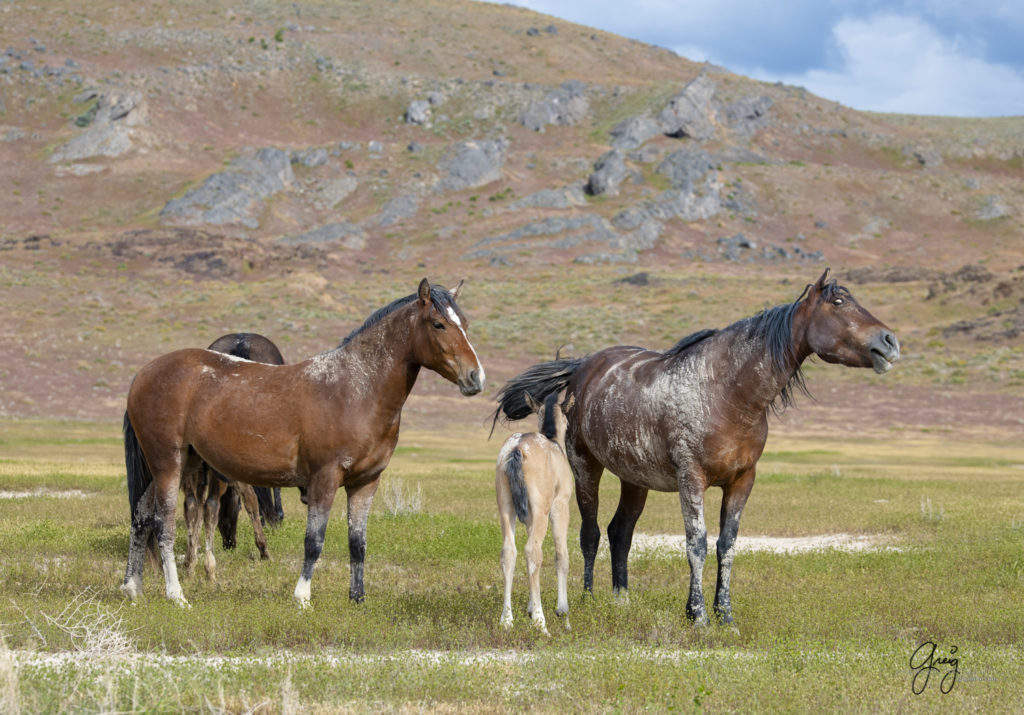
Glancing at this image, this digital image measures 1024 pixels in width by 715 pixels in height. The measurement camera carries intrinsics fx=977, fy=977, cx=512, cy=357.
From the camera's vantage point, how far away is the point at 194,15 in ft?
423

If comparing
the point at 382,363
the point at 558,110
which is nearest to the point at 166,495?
the point at 382,363

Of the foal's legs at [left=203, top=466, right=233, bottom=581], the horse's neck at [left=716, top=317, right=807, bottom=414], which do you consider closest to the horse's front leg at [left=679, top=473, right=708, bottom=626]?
the horse's neck at [left=716, top=317, right=807, bottom=414]

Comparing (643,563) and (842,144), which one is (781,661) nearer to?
(643,563)

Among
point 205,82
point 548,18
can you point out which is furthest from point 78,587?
point 548,18

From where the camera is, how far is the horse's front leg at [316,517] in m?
9.05

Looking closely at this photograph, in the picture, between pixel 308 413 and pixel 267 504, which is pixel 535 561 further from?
pixel 267 504

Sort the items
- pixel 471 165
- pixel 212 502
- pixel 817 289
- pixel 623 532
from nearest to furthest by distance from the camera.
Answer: pixel 817 289, pixel 623 532, pixel 212 502, pixel 471 165

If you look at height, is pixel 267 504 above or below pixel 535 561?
below

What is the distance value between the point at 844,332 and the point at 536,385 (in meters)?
3.89

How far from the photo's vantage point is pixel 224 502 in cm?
1316

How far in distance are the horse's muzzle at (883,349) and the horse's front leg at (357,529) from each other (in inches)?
187

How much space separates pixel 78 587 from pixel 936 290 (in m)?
69.1

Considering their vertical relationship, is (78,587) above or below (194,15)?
below

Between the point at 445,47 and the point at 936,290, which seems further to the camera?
the point at 445,47
